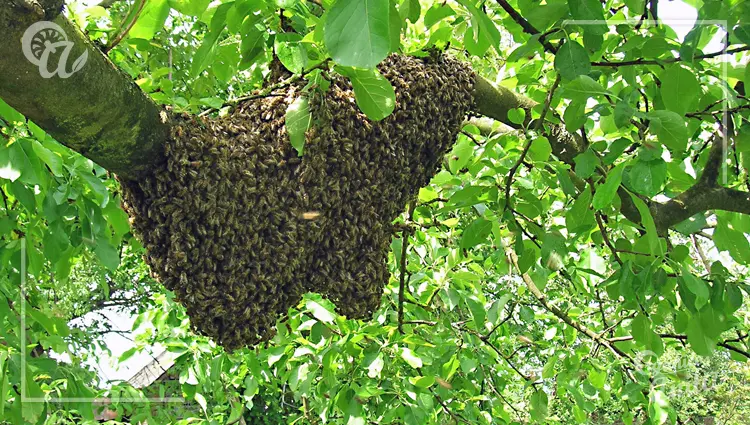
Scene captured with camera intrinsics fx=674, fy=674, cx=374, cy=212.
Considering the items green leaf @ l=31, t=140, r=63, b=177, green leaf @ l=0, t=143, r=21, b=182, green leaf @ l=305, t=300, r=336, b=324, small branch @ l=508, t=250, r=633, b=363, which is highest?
green leaf @ l=31, t=140, r=63, b=177

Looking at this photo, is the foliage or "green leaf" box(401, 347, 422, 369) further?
"green leaf" box(401, 347, 422, 369)

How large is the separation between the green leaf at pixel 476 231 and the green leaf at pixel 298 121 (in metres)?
0.79

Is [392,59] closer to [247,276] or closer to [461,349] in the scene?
[247,276]

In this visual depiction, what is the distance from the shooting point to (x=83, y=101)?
1492mm

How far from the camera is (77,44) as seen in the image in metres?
1.42

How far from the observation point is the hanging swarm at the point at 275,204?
1.82 meters

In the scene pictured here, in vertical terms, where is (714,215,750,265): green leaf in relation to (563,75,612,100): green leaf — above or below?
below

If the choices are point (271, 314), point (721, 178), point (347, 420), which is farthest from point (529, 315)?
point (271, 314)

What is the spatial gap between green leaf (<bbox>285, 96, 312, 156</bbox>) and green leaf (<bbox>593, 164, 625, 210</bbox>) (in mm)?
828

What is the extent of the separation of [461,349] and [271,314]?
1.49m

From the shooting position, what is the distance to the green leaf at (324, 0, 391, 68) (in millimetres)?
913

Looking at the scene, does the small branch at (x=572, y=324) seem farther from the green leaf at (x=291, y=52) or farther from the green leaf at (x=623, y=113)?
the green leaf at (x=291, y=52)

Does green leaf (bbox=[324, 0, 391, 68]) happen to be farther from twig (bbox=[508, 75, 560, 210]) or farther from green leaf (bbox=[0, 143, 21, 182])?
twig (bbox=[508, 75, 560, 210])

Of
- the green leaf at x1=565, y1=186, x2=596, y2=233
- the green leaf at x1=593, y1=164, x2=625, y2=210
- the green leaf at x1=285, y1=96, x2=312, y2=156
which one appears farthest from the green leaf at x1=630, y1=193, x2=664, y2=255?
the green leaf at x1=285, y1=96, x2=312, y2=156
